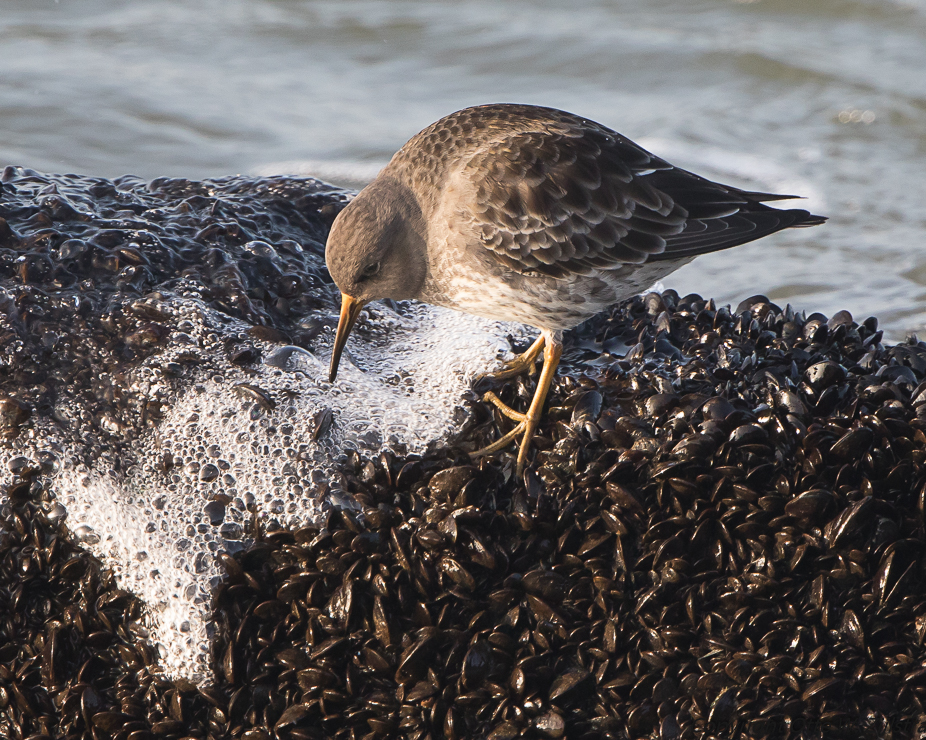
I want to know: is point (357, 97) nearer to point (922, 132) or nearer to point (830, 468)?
point (922, 132)

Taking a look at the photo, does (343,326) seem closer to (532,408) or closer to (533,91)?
(532,408)

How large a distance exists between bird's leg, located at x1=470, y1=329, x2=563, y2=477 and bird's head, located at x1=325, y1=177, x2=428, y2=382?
26.3 inches

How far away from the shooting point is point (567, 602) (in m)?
3.24

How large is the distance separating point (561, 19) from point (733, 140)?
118 inches

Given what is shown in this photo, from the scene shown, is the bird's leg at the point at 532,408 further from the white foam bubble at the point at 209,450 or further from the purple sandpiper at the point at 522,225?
the white foam bubble at the point at 209,450

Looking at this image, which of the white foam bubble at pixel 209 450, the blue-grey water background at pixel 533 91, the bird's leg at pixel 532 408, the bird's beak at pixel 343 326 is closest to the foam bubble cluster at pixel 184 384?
the white foam bubble at pixel 209 450

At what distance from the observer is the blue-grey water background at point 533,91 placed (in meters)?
7.43

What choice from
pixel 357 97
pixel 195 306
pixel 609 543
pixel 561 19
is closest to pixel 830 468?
pixel 609 543

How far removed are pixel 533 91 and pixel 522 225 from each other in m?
5.81

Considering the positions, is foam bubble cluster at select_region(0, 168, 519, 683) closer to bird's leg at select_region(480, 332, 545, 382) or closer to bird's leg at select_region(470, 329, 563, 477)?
bird's leg at select_region(480, 332, 545, 382)

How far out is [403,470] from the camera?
3.47 metres

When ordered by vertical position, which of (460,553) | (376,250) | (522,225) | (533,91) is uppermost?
(533,91)

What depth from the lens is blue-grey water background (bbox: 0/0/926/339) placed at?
7434 mm

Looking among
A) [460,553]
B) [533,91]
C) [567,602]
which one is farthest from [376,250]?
[533,91]
